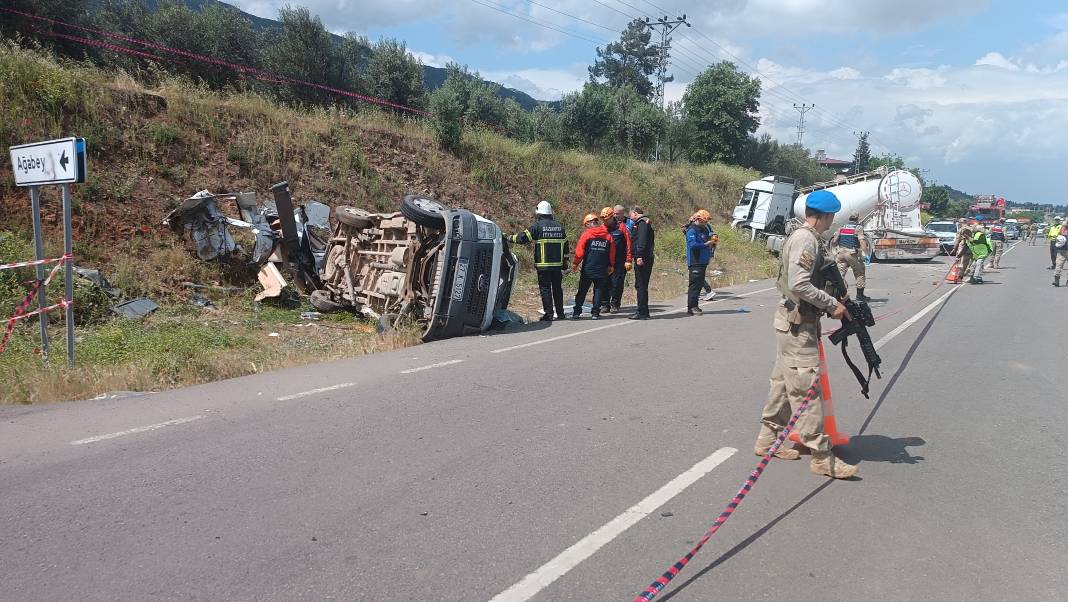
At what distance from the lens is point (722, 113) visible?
47000 mm

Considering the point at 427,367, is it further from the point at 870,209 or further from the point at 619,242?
the point at 870,209

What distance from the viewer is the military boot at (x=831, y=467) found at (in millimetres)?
4660

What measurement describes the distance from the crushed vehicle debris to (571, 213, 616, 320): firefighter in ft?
4.53

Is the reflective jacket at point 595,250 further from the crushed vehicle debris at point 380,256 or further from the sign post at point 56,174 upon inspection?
the sign post at point 56,174

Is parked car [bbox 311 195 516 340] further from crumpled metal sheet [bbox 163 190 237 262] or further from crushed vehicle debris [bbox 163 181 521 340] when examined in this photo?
crumpled metal sheet [bbox 163 190 237 262]

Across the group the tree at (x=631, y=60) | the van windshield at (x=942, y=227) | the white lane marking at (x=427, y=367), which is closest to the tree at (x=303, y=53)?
the white lane marking at (x=427, y=367)

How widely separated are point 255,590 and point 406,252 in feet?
24.3

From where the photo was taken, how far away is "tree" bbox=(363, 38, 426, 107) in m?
30.4

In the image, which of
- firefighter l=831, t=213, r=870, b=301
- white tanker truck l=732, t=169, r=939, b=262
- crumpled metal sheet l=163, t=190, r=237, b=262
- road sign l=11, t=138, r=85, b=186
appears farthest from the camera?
white tanker truck l=732, t=169, r=939, b=262

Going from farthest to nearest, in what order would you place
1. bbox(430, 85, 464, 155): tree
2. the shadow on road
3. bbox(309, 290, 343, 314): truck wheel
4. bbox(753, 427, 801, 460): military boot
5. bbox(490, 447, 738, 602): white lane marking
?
bbox(430, 85, 464, 155): tree
bbox(309, 290, 343, 314): truck wheel
bbox(753, 427, 801, 460): military boot
the shadow on road
bbox(490, 447, 738, 602): white lane marking

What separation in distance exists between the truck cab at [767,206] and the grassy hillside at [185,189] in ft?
25.5

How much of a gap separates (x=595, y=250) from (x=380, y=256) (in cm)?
357

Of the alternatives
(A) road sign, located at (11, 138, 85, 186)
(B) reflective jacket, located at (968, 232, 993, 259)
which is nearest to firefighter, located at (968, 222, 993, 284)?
(B) reflective jacket, located at (968, 232, 993, 259)

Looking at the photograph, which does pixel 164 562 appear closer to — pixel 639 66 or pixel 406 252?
pixel 406 252
